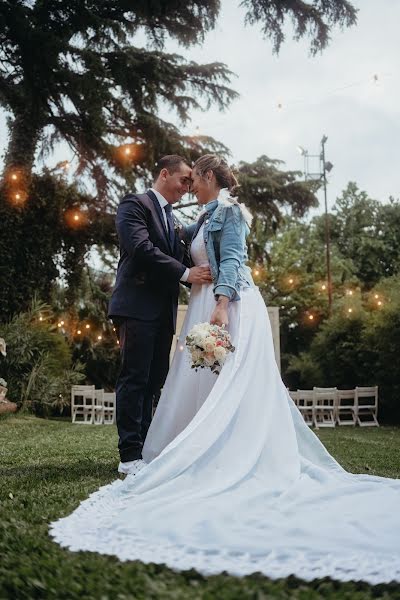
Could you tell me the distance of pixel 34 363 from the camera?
12.4 metres

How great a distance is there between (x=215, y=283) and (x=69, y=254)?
1247cm

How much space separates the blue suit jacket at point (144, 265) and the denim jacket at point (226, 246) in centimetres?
24

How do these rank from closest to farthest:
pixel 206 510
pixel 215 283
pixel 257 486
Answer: pixel 206 510, pixel 257 486, pixel 215 283

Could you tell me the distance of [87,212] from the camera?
14.7m

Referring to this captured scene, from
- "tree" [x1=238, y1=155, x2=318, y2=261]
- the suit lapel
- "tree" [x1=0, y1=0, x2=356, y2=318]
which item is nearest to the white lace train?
the suit lapel

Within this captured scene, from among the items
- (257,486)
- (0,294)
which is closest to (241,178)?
(0,294)

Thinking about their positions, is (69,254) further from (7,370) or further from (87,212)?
(7,370)

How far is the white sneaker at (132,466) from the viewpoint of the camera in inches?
133

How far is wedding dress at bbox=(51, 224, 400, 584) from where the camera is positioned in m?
1.81

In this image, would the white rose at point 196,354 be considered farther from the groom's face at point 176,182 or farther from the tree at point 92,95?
the tree at point 92,95

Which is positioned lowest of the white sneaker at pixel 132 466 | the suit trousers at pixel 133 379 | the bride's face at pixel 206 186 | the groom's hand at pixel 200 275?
the white sneaker at pixel 132 466

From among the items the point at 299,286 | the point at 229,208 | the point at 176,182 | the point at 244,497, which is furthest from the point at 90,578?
the point at 299,286

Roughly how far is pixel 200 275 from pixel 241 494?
146 cm

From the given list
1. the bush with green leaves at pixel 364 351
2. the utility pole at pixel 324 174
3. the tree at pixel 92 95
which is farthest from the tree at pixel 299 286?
the tree at pixel 92 95
